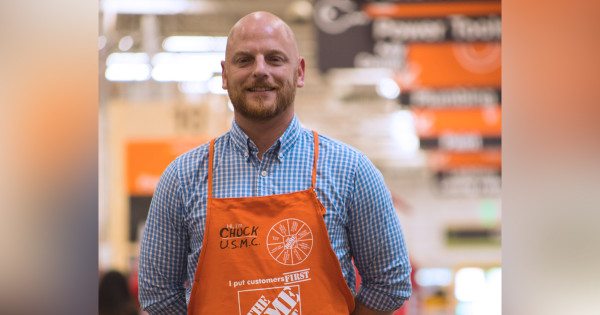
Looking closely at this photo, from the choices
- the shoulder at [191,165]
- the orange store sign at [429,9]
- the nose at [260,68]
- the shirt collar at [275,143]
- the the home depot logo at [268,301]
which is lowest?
the the home depot logo at [268,301]

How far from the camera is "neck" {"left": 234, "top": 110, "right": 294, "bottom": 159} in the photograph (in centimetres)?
147

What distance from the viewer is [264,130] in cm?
148

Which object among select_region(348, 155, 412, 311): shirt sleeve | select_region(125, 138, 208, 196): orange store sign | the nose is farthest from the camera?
select_region(125, 138, 208, 196): orange store sign

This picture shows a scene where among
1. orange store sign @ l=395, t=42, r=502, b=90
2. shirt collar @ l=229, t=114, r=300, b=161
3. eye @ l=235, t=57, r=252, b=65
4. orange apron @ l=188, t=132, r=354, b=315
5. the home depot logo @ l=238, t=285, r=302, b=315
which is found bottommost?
the home depot logo @ l=238, t=285, r=302, b=315

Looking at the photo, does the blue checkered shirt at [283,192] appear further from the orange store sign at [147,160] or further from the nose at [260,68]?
the orange store sign at [147,160]

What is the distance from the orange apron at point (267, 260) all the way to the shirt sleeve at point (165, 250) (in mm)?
112

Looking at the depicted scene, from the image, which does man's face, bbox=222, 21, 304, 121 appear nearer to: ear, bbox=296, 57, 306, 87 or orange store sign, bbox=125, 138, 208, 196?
ear, bbox=296, 57, 306, 87

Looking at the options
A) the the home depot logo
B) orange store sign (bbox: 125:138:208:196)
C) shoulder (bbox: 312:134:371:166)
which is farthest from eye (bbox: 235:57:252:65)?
orange store sign (bbox: 125:138:208:196)

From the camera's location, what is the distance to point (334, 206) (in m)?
1.43

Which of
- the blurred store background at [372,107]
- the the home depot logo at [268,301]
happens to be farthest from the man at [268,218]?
the blurred store background at [372,107]

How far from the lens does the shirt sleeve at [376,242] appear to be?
1.46 metres
